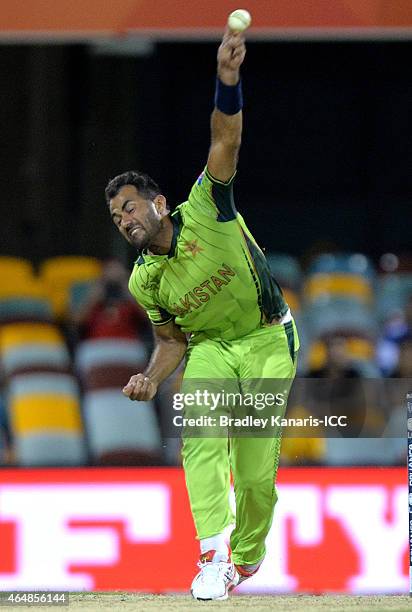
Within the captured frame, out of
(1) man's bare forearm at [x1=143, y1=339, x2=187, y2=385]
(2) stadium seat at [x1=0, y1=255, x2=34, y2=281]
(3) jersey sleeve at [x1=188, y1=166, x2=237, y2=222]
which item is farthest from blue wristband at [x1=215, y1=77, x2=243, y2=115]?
(2) stadium seat at [x1=0, y1=255, x2=34, y2=281]

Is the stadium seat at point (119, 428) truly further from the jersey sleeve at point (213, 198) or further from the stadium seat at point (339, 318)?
the jersey sleeve at point (213, 198)

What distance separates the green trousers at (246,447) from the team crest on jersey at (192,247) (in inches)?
12.4

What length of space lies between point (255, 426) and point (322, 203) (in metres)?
1.97

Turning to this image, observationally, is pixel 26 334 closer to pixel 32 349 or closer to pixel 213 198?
pixel 32 349

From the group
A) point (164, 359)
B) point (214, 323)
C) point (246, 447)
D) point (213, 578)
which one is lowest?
point (213, 578)

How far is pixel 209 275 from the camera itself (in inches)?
164

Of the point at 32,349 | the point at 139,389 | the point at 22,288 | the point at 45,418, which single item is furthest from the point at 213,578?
the point at 22,288

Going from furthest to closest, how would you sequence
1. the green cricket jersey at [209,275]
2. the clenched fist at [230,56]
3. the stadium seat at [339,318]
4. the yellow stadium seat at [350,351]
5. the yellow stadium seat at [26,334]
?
the yellow stadium seat at [26,334]
the stadium seat at [339,318]
the yellow stadium seat at [350,351]
the green cricket jersey at [209,275]
the clenched fist at [230,56]

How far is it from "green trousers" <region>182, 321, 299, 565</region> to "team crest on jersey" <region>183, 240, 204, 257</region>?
1.03ft

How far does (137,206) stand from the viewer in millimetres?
4086

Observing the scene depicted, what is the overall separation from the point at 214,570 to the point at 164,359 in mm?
687

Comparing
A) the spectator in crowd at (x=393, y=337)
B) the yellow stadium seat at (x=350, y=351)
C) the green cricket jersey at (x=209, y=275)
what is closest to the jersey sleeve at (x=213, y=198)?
the green cricket jersey at (x=209, y=275)

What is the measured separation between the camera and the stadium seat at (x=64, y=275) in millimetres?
5902

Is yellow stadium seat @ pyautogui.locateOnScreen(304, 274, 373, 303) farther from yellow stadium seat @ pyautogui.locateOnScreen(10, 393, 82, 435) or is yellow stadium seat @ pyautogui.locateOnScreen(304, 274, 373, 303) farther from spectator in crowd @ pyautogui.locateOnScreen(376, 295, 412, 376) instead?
yellow stadium seat @ pyautogui.locateOnScreen(10, 393, 82, 435)
